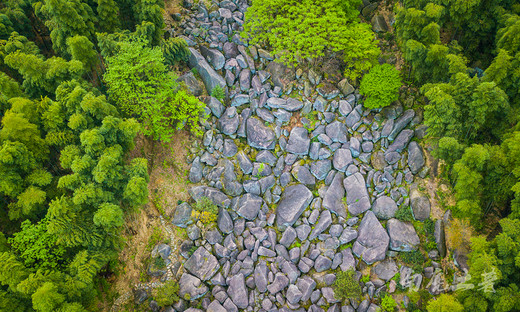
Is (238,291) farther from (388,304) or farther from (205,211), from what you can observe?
(388,304)

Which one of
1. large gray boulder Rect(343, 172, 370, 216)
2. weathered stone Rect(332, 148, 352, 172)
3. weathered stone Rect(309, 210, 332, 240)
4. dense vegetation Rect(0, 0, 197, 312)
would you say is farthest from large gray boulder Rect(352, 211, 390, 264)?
dense vegetation Rect(0, 0, 197, 312)

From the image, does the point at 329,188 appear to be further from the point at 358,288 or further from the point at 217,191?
the point at 217,191

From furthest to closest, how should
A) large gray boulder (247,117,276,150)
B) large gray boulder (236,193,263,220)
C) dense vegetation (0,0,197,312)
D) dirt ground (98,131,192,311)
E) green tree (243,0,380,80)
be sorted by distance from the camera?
large gray boulder (247,117,276,150), large gray boulder (236,193,263,220), green tree (243,0,380,80), dirt ground (98,131,192,311), dense vegetation (0,0,197,312)

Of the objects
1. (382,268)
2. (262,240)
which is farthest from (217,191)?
(382,268)

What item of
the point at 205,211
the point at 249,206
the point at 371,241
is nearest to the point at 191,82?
the point at 205,211

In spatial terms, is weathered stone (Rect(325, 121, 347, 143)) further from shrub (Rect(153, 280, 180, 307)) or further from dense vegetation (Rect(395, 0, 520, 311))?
shrub (Rect(153, 280, 180, 307))

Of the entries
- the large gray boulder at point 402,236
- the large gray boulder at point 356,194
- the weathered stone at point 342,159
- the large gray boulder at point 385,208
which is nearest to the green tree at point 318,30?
the weathered stone at point 342,159
